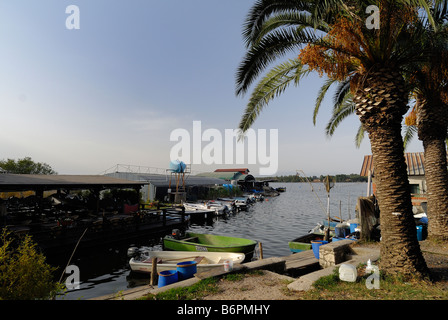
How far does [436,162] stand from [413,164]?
19.6 metres

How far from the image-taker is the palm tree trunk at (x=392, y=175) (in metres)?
6.52

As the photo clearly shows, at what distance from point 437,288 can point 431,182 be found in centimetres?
604

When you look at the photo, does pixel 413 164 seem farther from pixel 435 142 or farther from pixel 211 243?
pixel 211 243

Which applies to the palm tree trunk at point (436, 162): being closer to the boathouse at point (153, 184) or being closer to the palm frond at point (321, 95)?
the palm frond at point (321, 95)

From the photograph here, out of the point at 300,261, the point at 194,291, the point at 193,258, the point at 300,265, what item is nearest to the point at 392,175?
the point at 300,265

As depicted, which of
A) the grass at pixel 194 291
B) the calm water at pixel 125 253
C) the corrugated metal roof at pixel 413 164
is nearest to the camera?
the grass at pixel 194 291

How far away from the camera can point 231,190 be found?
58062mm

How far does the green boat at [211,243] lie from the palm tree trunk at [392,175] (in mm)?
8517

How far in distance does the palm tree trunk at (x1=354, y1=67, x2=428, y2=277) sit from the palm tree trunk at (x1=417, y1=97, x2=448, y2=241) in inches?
199

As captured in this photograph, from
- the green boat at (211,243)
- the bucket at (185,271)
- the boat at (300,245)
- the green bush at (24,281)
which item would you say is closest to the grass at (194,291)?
the bucket at (185,271)

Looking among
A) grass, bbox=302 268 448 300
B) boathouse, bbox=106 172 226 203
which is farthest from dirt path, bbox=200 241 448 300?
boathouse, bbox=106 172 226 203

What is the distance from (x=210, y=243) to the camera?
16391mm
